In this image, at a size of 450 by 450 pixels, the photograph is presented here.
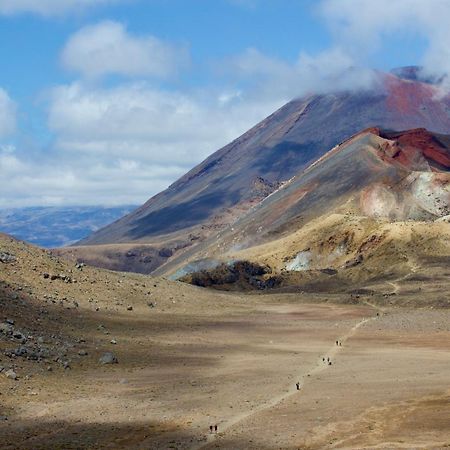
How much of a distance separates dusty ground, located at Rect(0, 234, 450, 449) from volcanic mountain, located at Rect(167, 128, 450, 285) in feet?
105

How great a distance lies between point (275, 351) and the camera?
2080 inches

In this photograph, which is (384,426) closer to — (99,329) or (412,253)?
(99,329)

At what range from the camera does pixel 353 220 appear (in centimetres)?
12144

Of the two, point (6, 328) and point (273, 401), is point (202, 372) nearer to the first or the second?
Answer: point (273, 401)

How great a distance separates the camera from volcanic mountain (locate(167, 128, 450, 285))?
355ft

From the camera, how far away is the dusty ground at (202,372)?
2908cm

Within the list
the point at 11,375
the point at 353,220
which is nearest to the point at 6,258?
the point at 11,375

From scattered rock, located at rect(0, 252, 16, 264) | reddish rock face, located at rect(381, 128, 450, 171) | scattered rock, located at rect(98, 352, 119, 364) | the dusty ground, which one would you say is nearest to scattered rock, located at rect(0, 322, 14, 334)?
the dusty ground

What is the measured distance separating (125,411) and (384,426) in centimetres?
1080

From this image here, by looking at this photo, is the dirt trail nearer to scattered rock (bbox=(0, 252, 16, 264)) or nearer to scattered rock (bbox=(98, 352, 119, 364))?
scattered rock (bbox=(98, 352, 119, 364))

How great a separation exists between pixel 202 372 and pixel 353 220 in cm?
8133

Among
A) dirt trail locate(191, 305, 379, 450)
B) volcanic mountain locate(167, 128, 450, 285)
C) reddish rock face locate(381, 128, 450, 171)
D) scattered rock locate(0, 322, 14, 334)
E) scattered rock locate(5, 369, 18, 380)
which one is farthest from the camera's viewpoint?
reddish rock face locate(381, 128, 450, 171)

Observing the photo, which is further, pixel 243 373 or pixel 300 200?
pixel 300 200

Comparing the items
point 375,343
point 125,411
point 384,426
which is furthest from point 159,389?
point 375,343
